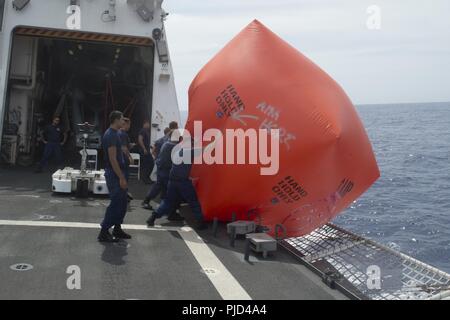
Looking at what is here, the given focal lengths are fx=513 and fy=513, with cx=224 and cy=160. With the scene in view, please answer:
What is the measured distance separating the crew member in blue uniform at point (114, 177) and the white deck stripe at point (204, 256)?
Answer: 2.49 feet

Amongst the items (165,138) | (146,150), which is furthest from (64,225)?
(146,150)

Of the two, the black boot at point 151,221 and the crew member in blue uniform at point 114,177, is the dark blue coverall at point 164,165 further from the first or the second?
the crew member in blue uniform at point 114,177

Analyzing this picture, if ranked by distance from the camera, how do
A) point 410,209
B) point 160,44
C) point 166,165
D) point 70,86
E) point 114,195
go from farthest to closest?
point 410,209 < point 70,86 < point 160,44 < point 166,165 < point 114,195

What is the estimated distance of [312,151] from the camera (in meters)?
6.14

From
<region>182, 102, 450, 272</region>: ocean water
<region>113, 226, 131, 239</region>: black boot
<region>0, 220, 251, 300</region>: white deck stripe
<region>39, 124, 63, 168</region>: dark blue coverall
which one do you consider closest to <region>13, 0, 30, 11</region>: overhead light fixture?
<region>39, 124, 63, 168</region>: dark blue coverall

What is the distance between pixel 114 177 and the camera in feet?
19.9

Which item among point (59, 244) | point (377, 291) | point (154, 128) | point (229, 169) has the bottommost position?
point (377, 291)

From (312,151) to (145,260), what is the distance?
232cm

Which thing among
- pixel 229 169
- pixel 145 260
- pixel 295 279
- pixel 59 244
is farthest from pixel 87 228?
pixel 295 279

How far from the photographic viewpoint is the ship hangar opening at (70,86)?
36.0 feet

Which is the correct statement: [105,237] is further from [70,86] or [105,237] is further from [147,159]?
[70,86]

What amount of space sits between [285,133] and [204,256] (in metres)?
1.77

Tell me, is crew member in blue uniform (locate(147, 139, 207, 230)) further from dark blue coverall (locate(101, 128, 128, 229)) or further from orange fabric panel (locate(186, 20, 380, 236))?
dark blue coverall (locate(101, 128, 128, 229))
